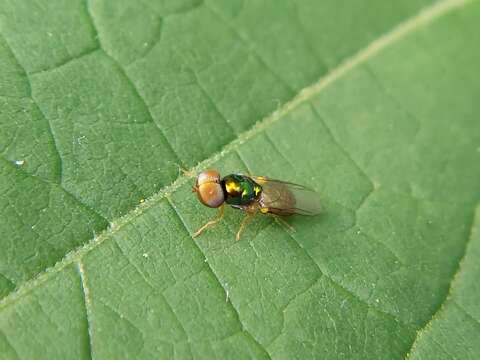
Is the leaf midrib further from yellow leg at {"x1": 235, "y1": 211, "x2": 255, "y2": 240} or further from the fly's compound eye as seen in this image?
yellow leg at {"x1": 235, "y1": 211, "x2": 255, "y2": 240}

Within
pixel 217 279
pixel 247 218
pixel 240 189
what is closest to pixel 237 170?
pixel 240 189

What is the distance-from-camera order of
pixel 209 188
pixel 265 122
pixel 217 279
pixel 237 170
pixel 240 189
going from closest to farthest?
1. pixel 217 279
2. pixel 209 188
3. pixel 240 189
4. pixel 237 170
5. pixel 265 122

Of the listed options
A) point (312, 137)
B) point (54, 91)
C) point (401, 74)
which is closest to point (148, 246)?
point (54, 91)

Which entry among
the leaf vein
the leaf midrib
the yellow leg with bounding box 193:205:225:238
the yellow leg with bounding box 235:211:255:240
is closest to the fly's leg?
the yellow leg with bounding box 235:211:255:240

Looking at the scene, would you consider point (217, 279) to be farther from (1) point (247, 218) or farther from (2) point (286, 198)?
(2) point (286, 198)

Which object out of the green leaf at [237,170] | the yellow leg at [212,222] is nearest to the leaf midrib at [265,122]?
the green leaf at [237,170]

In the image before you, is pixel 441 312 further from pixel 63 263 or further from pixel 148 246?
pixel 63 263
